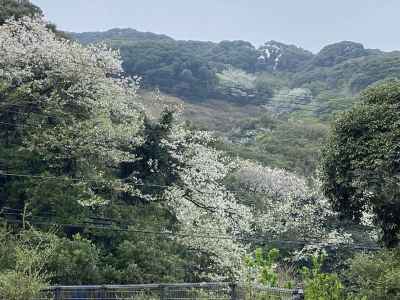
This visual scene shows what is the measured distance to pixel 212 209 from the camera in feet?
74.6

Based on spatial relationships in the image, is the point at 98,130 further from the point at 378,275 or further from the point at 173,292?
the point at 378,275

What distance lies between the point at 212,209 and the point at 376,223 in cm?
811

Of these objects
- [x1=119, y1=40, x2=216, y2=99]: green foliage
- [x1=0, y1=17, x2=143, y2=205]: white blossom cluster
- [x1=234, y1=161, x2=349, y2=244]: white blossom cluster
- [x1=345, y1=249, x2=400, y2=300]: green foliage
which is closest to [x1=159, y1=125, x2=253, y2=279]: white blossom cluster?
[x1=0, y1=17, x2=143, y2=205]: white blossom cluster

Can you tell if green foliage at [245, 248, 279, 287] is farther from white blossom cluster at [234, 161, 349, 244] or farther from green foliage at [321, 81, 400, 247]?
white blossom cluster at [234, 161, 349, 244]

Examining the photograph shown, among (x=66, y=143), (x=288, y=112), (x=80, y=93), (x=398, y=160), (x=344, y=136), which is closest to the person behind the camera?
(x=398, y=160)

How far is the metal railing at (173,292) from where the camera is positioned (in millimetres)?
9836

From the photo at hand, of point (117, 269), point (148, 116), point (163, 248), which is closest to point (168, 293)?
point (117, 269)

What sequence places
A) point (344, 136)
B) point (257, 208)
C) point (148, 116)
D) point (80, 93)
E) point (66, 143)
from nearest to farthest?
point (344, 136)
point (66, 143)
point (80, 93)
point (148, 116)
point (257, 208)

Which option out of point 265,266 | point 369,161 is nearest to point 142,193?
point 369,161

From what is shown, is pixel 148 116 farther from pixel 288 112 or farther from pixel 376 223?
pixel 288 112

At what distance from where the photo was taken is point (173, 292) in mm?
11492

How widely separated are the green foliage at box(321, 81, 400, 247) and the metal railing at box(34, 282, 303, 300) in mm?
5826

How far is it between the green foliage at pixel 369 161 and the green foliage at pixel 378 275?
668 millimetres

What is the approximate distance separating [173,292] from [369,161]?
680 cm
